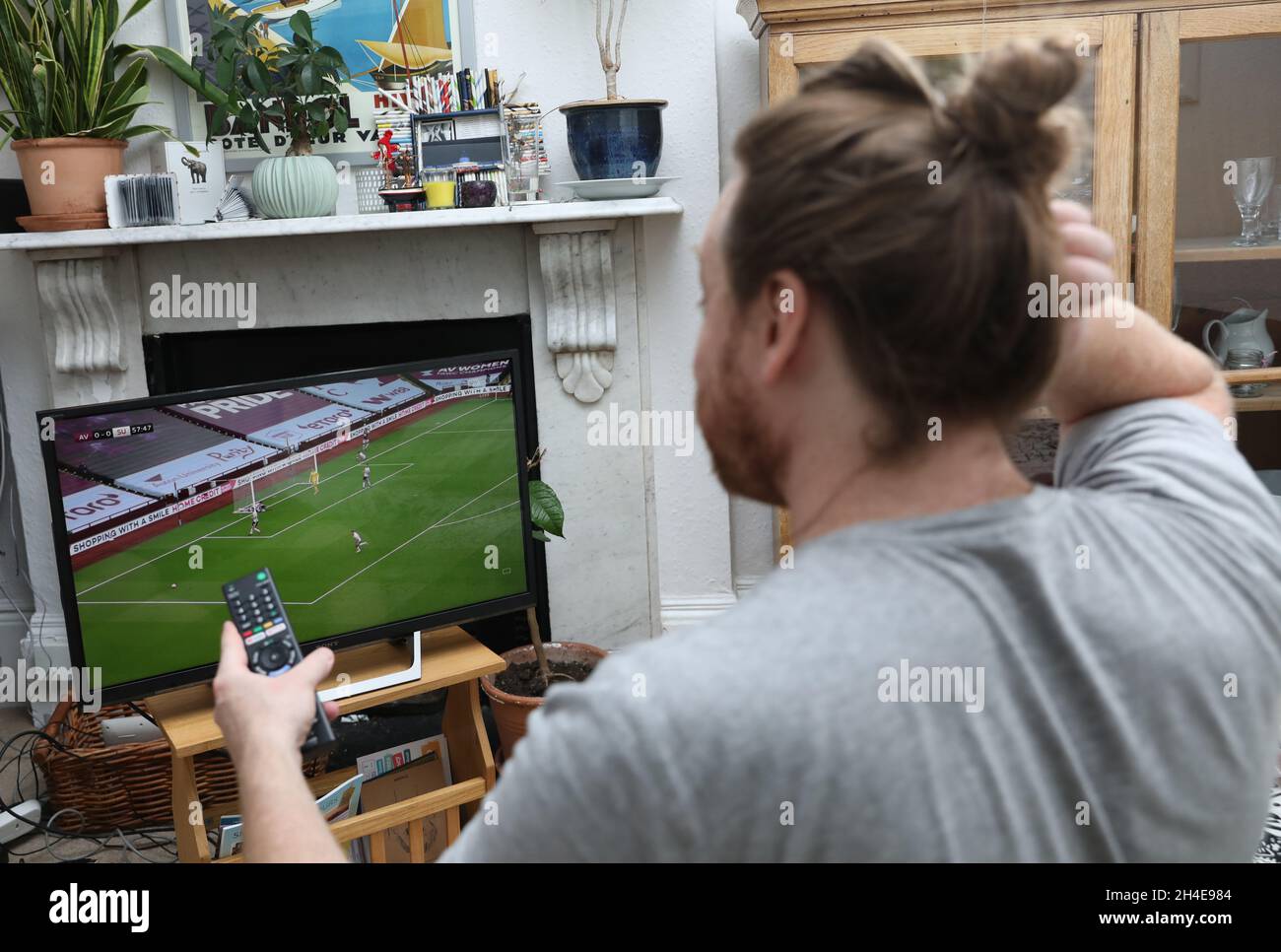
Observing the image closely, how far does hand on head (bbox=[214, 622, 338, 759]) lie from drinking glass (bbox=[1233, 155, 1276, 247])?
2.41 meters

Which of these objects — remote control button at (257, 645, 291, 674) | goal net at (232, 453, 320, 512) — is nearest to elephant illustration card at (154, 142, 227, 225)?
goal net at (232, 453, 320, 512)

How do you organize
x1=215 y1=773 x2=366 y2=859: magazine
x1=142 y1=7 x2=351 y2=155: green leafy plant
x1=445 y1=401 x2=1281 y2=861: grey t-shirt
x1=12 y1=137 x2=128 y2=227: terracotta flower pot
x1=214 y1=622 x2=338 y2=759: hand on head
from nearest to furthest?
x1=445 y1=401 x2=1281 y2=861: grey t-shirt → x1=214 y1=622 x2=338 y2=759: hand on head → x1=215 y1=773 x2=366 y2=859: magazine → x1=142 y1=7 x2=351 y2=155: green leafy plant → x1=12 y1=137 x2=128 y2=227: terracotta flower pot

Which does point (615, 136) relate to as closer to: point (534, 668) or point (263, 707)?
point (534, 668)

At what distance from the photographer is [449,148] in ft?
8.62

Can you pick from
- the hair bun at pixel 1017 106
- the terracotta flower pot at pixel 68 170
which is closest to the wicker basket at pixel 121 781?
the terracotta flower pot at pixel 68 170

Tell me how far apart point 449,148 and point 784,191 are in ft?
7.12

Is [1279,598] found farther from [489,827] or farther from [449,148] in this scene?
[449,148]

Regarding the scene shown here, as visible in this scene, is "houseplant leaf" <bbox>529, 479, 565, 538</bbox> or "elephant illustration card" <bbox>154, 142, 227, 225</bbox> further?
"elephant illustration card" <bbox>154, 142, 227, 225</bbox>

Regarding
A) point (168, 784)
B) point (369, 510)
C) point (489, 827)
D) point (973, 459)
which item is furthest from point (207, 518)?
point (973, 459)

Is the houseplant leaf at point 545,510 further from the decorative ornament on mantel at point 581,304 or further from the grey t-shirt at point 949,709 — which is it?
the grey t-shirt at point 949,709

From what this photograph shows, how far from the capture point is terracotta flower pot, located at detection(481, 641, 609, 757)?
92.6 inches

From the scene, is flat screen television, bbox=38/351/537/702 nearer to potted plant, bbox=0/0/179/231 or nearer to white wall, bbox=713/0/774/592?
white wall, bbox=713/0/774/592

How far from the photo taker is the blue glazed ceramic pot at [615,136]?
2.54m

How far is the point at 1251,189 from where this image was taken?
2.53 meters
